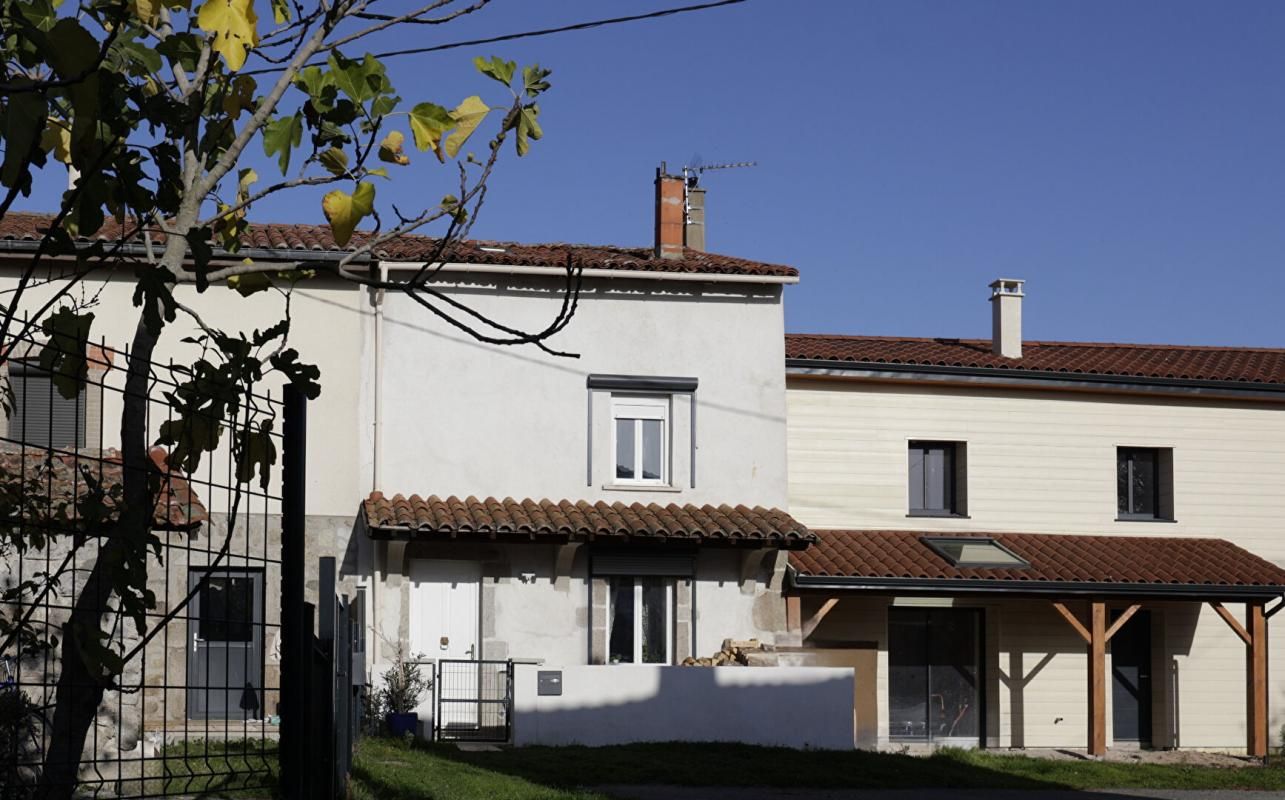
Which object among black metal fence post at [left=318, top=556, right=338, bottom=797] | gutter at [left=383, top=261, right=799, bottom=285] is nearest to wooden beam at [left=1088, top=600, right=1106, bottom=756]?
gutter at [left=383, top=261, right=799, bottom=285]

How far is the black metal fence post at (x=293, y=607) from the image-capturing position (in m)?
5.55

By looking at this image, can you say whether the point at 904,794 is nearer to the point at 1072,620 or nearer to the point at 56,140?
Answer: the point at 1072,620

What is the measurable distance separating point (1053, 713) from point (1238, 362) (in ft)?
23.8

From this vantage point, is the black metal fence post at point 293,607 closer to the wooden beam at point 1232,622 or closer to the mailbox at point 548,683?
the mailbox at point 548,683

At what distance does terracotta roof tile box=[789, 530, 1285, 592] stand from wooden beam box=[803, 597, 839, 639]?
483mm

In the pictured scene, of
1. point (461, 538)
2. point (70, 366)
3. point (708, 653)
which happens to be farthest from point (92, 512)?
point (708, 653)

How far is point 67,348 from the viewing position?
491 centimetres

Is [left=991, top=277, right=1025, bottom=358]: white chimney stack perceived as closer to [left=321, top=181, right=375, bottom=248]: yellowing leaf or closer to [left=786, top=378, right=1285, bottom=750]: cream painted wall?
[left=786, top=378, right=1285, bottom=750]: cream painted wall

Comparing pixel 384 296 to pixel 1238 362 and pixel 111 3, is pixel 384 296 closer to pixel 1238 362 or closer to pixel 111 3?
pixel 1238 362

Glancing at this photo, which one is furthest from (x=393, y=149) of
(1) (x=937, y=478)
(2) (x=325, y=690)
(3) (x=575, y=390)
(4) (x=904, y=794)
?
(1) (x=937, y=478)

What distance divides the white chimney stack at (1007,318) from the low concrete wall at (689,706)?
7802 mm

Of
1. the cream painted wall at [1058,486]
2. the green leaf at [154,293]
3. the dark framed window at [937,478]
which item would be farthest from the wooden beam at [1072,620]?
the green leaf at [154,293]

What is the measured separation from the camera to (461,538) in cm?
2098

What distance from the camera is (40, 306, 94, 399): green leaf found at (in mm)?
4676
